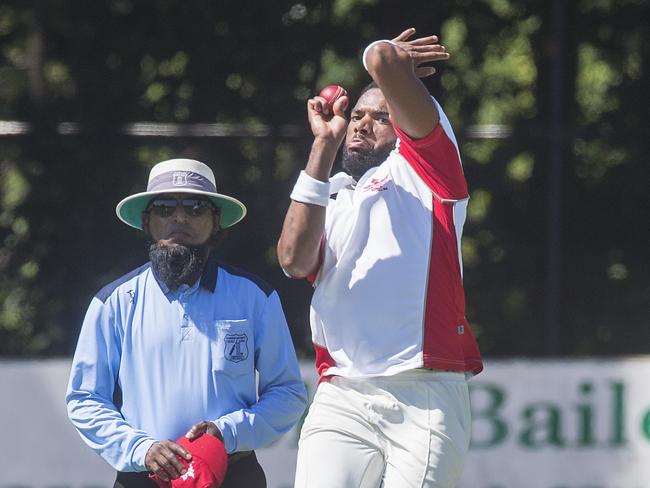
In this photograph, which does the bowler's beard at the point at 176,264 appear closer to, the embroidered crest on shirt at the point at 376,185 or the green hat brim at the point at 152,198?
the green hat brim at the point at 152,198

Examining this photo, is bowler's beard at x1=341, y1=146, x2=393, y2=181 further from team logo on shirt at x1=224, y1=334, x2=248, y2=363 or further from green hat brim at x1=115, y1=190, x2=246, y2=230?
team logo on shirt at x1=224, y1=334, x2=248, y2=363

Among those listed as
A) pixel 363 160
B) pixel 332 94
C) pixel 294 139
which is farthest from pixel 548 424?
pixel 332 94

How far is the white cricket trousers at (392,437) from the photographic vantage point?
357 cm

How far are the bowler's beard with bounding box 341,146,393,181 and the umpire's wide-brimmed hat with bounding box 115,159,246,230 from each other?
36cm

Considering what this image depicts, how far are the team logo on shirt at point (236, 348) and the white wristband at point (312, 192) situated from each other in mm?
423

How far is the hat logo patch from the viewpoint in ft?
12.6

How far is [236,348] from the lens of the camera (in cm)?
371

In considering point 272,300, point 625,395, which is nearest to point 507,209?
point 625,395

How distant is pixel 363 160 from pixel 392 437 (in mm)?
798

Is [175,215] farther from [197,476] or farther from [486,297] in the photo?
[486,297]

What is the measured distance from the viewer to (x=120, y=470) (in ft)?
12.1

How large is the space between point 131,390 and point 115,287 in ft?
0.97

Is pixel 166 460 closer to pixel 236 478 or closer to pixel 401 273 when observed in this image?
pixel 236 478

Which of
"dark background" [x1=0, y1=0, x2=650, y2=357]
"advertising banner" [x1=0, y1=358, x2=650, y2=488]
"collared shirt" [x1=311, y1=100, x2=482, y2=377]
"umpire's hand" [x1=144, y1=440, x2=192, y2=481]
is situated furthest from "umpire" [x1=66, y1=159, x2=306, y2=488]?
"dark background" [x1=0, y1=0, x2=650, y2=357]
